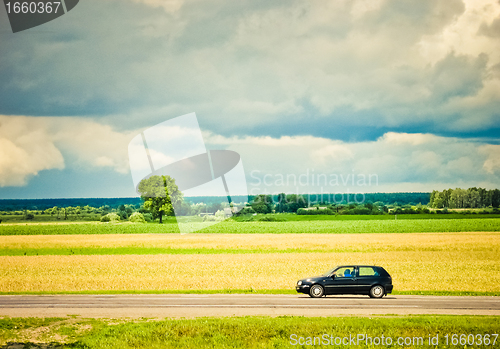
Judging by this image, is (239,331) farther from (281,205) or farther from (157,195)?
(281,205)

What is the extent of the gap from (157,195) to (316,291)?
86305 mm

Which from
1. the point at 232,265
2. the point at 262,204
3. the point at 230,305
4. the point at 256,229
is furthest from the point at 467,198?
the point at 230,305

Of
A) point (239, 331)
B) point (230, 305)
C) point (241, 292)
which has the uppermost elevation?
point (239, 331)

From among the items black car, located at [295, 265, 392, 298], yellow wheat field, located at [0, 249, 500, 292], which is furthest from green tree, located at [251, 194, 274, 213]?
black car, located at [295, 265, 392, 298]

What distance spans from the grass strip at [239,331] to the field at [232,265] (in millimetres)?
10138

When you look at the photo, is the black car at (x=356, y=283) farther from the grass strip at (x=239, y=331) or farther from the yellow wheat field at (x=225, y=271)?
the grass strip at (x=239, y=331)

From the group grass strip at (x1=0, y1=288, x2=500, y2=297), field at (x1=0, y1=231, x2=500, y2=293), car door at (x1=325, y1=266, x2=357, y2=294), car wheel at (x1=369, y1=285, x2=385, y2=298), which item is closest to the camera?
car door at (x1=325, y1=266, x2=357, y2=294)

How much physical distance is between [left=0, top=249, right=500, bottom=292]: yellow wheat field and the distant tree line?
406 ft

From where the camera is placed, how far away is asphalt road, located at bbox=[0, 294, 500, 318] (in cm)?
1825

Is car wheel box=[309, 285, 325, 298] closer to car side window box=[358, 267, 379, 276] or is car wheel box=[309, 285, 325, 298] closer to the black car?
the black car

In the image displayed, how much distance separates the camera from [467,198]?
164 m

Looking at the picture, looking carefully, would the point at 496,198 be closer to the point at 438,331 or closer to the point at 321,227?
the point at 321,227

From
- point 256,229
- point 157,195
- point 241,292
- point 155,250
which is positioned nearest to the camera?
point 241,292

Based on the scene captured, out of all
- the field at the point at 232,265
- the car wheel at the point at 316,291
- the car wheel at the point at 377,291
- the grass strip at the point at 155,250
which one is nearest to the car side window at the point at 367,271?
the car wheel at the point at 377,291
